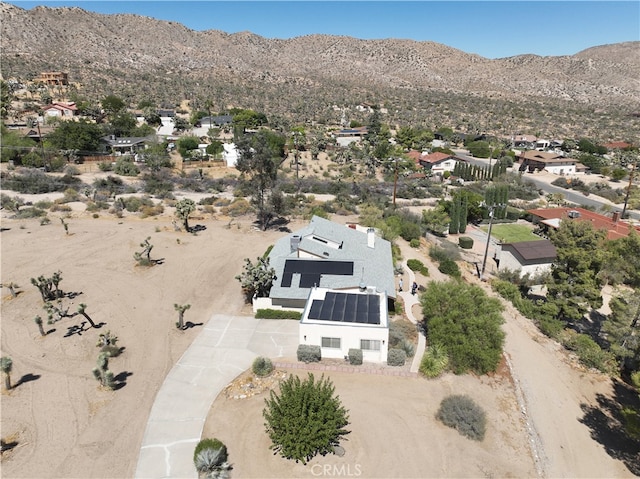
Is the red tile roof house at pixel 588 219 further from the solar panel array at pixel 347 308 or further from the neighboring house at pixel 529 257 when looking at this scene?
the solar panel array at pixel 347 308

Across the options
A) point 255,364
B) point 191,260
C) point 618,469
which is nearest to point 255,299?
point 255,364

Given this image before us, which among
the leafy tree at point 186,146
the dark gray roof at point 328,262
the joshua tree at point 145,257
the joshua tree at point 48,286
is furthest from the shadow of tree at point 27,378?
the leafy tree at point 186,146

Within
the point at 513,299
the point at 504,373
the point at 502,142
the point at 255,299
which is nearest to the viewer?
the point at 504,373

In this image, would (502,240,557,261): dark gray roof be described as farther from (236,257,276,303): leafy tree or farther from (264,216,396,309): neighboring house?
(236,257,276,303): leafy tree

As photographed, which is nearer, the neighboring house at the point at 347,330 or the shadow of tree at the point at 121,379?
the shadow of tree at the point at 121,379

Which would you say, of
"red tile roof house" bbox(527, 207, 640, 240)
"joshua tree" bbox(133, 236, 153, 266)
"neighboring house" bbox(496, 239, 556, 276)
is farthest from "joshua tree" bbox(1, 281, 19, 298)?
"red tile roof house" bbox(527, 207, 640, 240)

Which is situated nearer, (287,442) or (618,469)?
(287,442)

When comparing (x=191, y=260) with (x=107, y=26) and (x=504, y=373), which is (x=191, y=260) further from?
(x=107, y=26)
